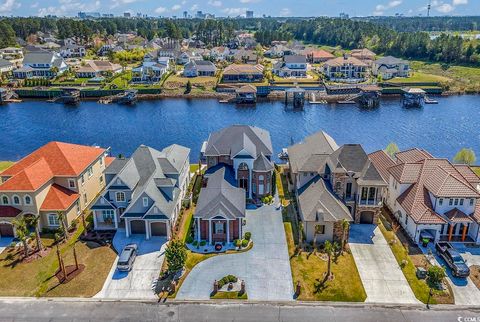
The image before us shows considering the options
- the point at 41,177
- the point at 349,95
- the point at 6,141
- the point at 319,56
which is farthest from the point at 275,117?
the point at 319,56

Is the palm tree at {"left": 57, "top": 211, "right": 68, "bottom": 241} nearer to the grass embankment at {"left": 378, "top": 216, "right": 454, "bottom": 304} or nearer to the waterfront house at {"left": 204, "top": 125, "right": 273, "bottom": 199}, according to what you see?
the waterfront house at {"left": 204, "top": 125, "right": 273, "bottom": 199}

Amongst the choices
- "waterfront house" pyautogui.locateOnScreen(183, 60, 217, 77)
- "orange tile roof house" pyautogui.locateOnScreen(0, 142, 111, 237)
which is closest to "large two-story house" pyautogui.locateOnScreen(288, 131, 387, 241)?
"orange tile roof house" pyautogui.locateOnScreen(0, 142, 111, 237)

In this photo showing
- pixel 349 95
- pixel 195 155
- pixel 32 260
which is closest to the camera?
pixel 32 260

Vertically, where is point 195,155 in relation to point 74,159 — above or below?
below

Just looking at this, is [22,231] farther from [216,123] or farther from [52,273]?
[216,123]

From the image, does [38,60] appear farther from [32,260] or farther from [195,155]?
[32,260]
